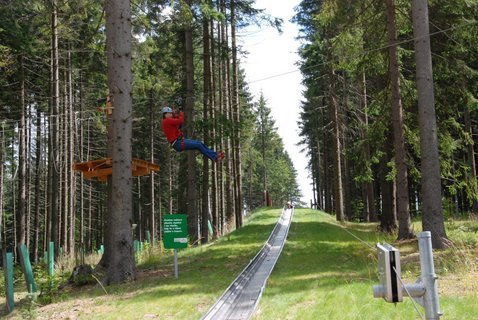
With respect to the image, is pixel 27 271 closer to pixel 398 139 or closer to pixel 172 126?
pixel 172 126

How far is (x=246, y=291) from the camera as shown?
9.29 meters

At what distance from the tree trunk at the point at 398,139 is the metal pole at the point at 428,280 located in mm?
12959

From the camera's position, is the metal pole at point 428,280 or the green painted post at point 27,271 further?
the green painted post at point 27,271

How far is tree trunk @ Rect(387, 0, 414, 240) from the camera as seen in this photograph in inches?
586

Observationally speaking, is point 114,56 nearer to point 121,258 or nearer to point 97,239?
point 121,258

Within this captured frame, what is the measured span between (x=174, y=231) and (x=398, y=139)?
325 inches

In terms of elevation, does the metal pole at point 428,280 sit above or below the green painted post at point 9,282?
above

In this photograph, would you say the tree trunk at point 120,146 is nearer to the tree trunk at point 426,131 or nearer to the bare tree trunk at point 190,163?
the bare tree trunk at point 190,163

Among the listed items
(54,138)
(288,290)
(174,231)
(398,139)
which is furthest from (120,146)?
(54,138)

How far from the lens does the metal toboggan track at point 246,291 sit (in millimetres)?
7605

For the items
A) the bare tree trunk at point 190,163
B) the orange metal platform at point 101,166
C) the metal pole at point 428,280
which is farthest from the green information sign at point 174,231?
the metal pole at point 428,280

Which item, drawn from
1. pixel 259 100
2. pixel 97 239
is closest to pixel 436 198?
pixel 97 239

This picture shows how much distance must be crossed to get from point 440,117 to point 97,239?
137 ft

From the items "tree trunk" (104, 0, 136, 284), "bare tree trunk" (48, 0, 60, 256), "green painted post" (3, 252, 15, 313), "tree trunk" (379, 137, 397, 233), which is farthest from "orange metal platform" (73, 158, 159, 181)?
"tree trunk" (379, 137, 397, 233)
